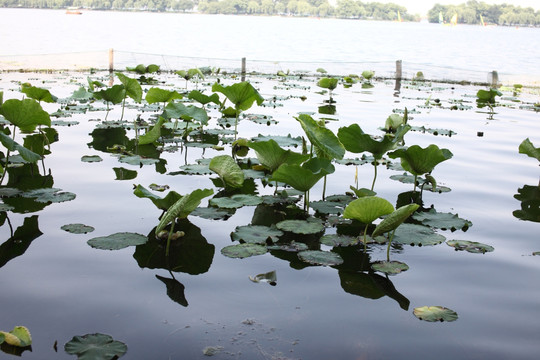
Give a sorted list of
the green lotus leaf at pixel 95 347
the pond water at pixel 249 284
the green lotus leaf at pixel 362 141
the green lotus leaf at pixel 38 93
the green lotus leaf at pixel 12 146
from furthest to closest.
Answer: the green lotus leaf at pixel 38 93 < the green lotus leaf at pixel 362 141 < the green lotus leaf at pixel 12 146 < the pond water at pixel 249 284 < the green lotus leaf at pixel 95 347

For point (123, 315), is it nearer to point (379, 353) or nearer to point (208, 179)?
point (379, 353)

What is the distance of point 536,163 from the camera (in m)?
5.48

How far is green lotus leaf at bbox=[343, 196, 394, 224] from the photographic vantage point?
270 centimetres

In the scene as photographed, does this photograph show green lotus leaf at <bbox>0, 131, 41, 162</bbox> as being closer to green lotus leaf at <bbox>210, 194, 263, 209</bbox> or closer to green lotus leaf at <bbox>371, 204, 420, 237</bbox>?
green lotus leaf at <bbox>210, 194, 263, 209</bbox>

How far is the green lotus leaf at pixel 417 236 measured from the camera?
3.10 metres

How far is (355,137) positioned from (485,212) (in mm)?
1085

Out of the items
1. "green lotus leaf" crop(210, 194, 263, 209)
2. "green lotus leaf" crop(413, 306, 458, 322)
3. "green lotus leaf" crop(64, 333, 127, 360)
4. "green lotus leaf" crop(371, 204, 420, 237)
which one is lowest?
"green lotus leaf" crop(64, 333, 127, 360)

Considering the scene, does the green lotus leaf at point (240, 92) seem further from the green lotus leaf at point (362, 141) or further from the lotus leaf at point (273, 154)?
the green lotus leaf at point (362, 141)

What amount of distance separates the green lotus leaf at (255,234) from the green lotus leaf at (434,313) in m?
0.96

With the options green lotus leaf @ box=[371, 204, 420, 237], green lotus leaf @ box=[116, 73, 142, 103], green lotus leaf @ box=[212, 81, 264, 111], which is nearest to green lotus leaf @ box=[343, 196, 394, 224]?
green lotus leaf @ box=[371, 204, 420, 237]

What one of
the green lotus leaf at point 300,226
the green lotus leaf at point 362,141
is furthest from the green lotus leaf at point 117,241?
the green lotus leaf at point 362,141

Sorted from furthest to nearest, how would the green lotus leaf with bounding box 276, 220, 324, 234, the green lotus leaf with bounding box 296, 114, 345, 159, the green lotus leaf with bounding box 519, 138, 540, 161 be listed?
the green lotus leaf with bounding box 519, 138, 540, 161, the green lotus leaf with bounding box 296, 114, 345, 159, the green lotus leaf with bounding box 276, 220, 324, 234

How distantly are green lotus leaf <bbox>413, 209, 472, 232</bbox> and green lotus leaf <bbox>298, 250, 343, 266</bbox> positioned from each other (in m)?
0.83

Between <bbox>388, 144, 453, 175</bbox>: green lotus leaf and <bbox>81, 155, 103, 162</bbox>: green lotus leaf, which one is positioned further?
<bbox>81, 155, 103, 162</bbox>: green lotus leaf
